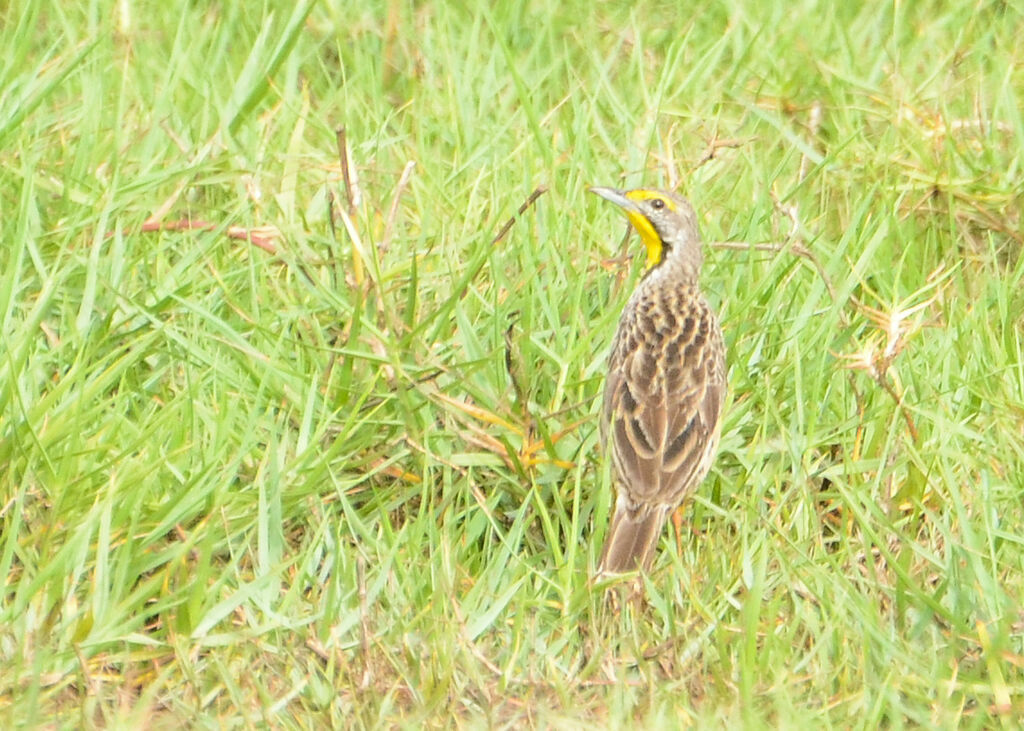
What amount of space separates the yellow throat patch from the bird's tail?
3.84 feet

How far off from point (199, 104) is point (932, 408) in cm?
297

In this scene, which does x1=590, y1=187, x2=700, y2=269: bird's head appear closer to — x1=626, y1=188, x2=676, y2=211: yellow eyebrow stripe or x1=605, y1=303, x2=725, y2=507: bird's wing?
x1=626, y1=188, x2=676, y2=211: yellow eyebrow stripe

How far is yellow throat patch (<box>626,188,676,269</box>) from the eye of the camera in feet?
20.1

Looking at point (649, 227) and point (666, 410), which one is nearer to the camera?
point (666, 410)

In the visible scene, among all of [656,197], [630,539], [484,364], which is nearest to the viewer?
[630,539]

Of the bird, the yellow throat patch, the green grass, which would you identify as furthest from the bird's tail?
the yellow throat patch

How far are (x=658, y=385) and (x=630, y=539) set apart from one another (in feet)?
2.05

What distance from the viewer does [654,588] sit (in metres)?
5.14

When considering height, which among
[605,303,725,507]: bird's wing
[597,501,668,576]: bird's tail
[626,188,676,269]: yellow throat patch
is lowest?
[597,501,668,576]: bird's tail

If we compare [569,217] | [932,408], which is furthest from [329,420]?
[932,408]

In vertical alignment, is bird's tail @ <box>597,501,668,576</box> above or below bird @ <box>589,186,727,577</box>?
below

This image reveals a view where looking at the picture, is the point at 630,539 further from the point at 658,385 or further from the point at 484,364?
the point at 484,364

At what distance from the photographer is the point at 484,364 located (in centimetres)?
563

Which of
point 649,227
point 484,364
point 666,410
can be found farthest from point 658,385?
point 649,227
